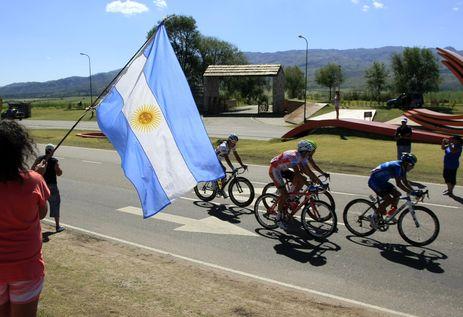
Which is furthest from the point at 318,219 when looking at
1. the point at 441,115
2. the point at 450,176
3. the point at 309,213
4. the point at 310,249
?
the point at 441,115

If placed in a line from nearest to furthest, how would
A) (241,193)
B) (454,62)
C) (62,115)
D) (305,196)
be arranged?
(305,196) → (241,193) → (454,62) → (62,115)

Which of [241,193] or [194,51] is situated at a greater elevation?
[194,51]

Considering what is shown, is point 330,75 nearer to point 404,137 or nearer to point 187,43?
point 187,43

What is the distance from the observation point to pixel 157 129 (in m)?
6.38

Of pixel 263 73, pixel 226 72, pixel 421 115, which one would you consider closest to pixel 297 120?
pixel 263 73

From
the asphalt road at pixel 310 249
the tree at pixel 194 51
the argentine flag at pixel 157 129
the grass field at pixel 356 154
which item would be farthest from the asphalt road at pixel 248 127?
the tree at pixel 194 51

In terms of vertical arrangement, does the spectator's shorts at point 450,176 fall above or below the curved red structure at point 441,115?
below

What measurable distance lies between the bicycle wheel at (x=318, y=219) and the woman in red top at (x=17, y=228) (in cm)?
661

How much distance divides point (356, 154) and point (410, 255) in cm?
1216

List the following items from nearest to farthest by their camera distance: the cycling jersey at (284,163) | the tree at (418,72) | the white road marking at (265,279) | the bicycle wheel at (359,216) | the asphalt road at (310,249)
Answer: the white road marking at (265,279) → the asphalt road at (310,249) → the bicycle wheel at (359,216) → the cycling jersey at (284,163) → the tree at (418,72)

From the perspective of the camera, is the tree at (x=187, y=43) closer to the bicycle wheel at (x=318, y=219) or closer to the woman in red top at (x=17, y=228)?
the bicycle wheel at (x=318, y=219)

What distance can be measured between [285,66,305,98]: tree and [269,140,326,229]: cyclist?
87.7 metres

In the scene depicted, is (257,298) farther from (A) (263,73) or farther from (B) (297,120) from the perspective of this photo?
(A) (263,73)

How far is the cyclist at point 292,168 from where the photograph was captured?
9.76 meters
